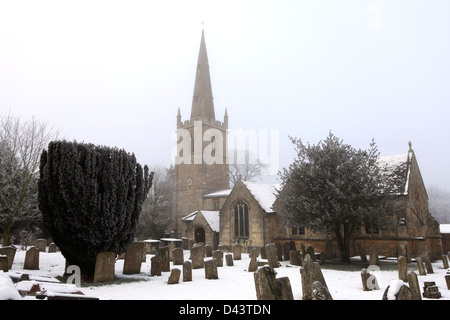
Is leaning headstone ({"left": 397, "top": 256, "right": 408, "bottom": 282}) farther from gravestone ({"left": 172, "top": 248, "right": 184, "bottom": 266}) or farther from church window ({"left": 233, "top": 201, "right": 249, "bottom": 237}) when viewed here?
church window ({"left": 233, "top": 201, "right": 249, "bottom": 237})

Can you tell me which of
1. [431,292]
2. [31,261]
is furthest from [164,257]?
[431,292]

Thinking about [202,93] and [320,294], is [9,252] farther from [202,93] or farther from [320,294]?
[202,93]

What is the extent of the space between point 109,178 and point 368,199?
13012 millimetres

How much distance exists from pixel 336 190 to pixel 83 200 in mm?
11816

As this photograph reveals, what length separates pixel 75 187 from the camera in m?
11.4

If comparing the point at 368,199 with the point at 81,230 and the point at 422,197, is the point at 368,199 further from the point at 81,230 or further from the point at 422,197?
the point at 81,230

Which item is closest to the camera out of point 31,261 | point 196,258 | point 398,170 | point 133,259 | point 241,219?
point 133,259

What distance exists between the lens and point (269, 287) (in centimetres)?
659

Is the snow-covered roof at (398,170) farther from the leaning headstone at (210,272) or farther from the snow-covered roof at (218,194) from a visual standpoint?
the snow-covered roof at (218,194)

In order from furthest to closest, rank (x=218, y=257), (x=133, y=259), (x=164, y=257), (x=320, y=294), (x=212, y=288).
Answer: (x=218, y=257), (x=164, y=257), (x=133, y=259), (x=212, y=288), (x=320, y=294)

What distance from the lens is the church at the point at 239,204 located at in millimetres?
19984

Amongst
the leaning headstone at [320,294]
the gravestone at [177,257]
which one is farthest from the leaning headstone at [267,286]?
the gravestone at [177,257]

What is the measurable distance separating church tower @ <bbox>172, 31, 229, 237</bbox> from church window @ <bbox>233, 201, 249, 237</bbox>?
1098 cm
